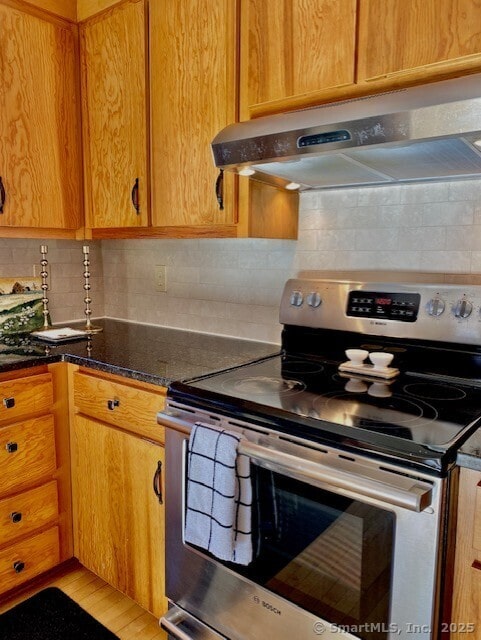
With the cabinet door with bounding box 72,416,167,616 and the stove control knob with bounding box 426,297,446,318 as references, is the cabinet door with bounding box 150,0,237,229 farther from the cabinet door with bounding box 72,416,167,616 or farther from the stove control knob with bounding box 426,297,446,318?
the cabinet door with bounding box 72,416,167,616

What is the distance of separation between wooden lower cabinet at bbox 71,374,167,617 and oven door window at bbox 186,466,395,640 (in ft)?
1.41

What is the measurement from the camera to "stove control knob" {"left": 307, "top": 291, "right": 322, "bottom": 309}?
1628 mm

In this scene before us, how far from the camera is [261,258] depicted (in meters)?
1.93

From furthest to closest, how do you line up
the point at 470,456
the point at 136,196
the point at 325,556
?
the point at 136,196
the point at 325,556
the point at 470,456

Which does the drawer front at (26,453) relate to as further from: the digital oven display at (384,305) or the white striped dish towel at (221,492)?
the digital oven display at (384,305)

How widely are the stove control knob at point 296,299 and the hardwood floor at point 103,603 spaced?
120cm

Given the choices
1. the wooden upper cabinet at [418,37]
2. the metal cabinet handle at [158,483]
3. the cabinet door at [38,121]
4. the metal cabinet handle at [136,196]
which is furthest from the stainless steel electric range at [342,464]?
the cabinet door at [38,121]

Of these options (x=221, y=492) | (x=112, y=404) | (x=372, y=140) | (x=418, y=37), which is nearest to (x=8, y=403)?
(x=112, y=404)

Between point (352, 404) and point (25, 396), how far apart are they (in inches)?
44.5

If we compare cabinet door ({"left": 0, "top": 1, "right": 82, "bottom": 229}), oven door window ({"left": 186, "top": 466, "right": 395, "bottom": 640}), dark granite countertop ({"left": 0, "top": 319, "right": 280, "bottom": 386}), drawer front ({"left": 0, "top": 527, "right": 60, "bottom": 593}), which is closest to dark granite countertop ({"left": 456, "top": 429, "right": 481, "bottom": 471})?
oven door window ({"left": 186, "top": 466, "right": 395, "bottom": 640})

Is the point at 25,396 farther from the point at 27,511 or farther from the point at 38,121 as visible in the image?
the point at 38,121

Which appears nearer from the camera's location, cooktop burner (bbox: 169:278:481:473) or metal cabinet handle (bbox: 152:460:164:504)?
cooktop burner (bbox: 169:278:481:473)

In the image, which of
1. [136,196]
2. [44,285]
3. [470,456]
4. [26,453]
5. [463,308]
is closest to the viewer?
[470,456]

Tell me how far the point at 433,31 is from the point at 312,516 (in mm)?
1158
